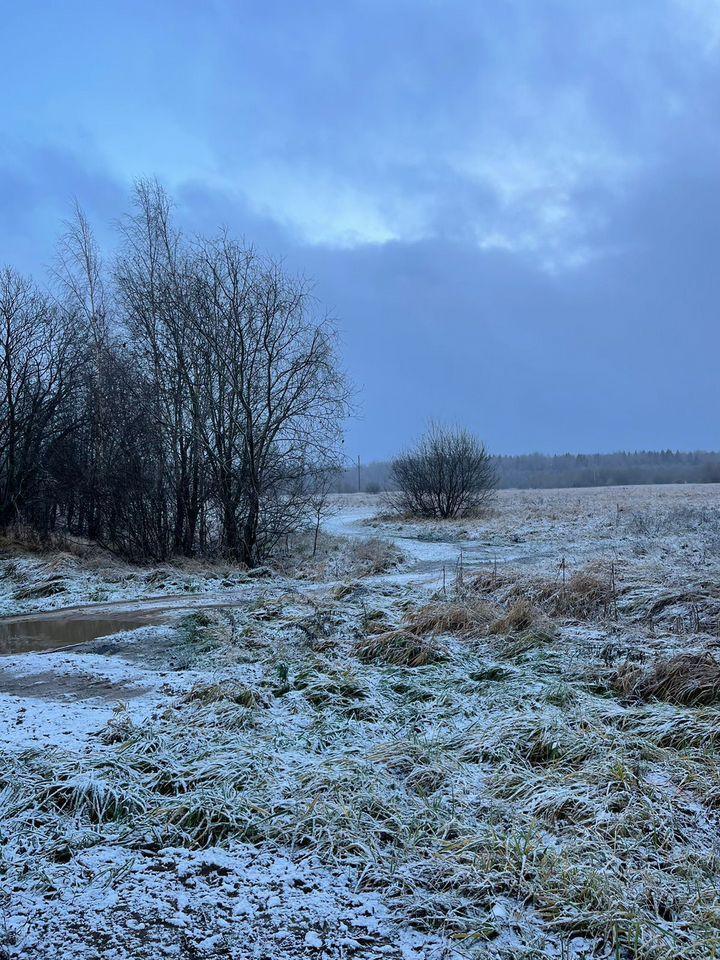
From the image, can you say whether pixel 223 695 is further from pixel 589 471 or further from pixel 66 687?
pixel 589 471

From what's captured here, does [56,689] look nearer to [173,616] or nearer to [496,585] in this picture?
[173,616]

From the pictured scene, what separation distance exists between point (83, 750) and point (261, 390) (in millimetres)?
11882

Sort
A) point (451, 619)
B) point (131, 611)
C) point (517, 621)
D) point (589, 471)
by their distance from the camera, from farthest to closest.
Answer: point (589, 471) → point (131, 611) → point (451, 619) → point (517, 621)

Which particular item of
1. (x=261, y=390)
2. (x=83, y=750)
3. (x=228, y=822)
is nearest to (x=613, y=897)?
(x=228, y=822)

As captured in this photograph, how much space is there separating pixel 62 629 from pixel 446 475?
24.3 metres

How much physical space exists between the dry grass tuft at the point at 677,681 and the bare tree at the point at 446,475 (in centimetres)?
2531

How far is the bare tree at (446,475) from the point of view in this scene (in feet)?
101

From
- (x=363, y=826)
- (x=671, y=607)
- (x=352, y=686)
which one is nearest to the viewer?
(x=363, y=826)

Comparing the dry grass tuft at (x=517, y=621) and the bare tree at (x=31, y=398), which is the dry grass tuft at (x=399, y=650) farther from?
the bare tree at (x=31, y=398)

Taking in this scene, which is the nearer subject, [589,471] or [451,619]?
[451,619]

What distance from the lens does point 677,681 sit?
15.9 ft

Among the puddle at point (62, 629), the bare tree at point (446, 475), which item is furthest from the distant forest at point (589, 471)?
the puddle at point (62, 629)

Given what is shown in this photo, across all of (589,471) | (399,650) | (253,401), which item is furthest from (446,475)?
(589,471)

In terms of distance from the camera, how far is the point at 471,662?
5852 millimetres
